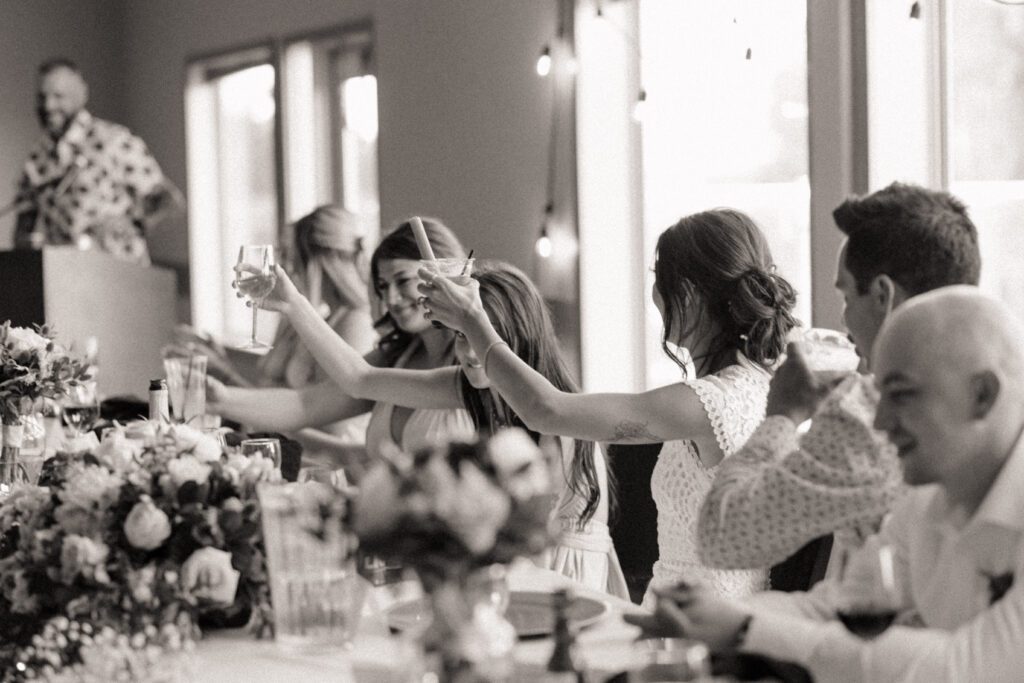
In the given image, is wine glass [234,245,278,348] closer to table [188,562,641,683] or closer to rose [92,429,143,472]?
rose [92,429,143,472]

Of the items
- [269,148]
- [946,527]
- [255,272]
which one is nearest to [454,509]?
[946,527]

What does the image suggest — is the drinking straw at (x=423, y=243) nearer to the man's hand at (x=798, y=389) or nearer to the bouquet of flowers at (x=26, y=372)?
the bouquet of flowers at (x=26, y=372)

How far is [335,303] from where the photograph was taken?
4.90m

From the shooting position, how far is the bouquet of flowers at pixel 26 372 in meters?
2.90

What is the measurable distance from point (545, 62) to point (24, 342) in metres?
2.89

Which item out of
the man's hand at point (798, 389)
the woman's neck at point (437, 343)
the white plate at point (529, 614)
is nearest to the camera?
the white plate at point (529, 614)

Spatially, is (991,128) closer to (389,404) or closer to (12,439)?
(389,404)

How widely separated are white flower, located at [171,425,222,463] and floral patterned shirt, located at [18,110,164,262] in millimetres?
5534

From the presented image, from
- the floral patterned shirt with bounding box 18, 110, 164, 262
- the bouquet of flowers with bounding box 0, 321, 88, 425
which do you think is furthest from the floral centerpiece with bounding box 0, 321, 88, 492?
the floral patterned shirt with bounding box 18, 110, 164, 262

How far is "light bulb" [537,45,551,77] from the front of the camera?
17.6 ft

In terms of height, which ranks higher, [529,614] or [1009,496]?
[1009,496]

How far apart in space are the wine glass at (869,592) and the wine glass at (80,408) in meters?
2.12

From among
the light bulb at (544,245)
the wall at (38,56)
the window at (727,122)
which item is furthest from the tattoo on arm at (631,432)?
the wall at (38,56)

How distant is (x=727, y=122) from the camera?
5.08 meters
